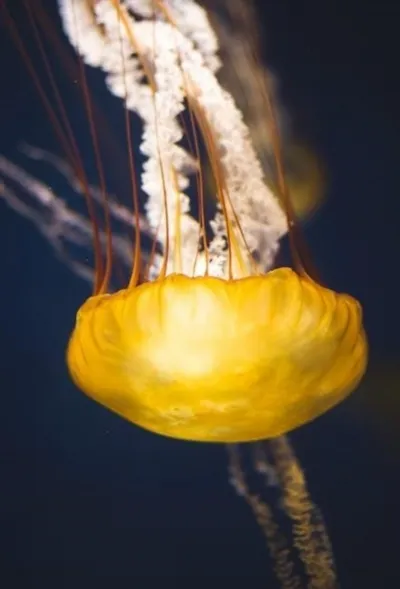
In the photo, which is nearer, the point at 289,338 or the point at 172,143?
the point at 289,338

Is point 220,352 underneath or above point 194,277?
underneath

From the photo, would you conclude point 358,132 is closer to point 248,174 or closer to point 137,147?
point 248,174

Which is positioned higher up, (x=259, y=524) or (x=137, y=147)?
(x=137, y=147)

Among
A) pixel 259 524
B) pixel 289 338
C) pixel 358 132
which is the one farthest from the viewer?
pixel 259 524

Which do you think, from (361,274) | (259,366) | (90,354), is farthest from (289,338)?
(90,354)
